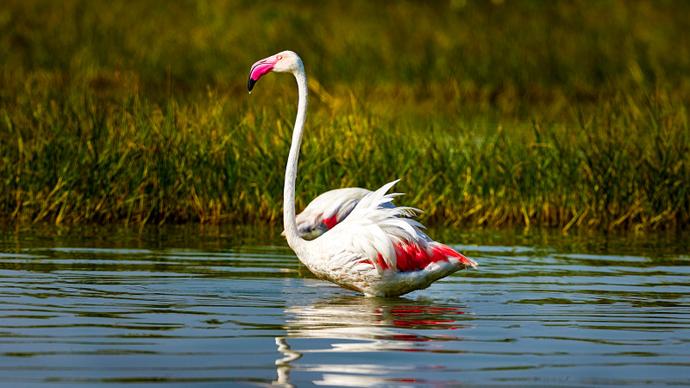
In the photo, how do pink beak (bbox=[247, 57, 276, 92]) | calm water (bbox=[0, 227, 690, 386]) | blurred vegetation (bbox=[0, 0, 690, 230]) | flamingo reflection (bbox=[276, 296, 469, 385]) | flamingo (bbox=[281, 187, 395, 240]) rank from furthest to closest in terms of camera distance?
blurred vegetation (bbox=[0, 0, 690, 230]), flamingo (bbox=[281, 187, 395, 240]), pink beak (bbox=[247, 57, 276, 92]), flamingo reflection (bbox=[276, 296, 469, 385]), calm water (bbox=[0, 227, 690, 386])

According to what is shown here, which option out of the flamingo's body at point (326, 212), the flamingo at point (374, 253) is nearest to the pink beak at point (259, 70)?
the flamingo at point (374, 253)

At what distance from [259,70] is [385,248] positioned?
1.34 m

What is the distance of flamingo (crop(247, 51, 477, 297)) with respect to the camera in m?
8.66

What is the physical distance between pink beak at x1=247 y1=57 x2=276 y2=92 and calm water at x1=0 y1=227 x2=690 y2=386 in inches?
51.1

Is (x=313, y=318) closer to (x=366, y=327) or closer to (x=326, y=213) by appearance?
(x=366, y=327)

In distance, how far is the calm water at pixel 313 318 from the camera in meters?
6.13

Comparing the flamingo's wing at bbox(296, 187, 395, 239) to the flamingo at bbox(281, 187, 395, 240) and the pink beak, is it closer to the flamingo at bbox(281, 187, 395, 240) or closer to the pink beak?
the flamingo at bbox(281, 187, 395, 240)

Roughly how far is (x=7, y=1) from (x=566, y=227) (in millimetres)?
17388

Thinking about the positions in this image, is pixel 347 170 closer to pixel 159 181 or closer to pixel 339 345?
pixel 159 181

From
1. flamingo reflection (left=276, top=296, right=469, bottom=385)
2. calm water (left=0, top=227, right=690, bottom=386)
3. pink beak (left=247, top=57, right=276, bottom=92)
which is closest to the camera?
calm water (left=0, top=227, right=690, bottom=386)

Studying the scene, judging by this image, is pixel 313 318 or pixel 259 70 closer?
pixel 313 318

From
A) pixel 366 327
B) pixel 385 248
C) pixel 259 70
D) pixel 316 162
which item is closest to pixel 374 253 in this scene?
pixel 385 248

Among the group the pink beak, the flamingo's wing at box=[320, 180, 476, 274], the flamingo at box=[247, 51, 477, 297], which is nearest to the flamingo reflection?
the flamingo at box=[247, 51, 477, 297]

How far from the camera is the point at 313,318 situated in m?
7.81
